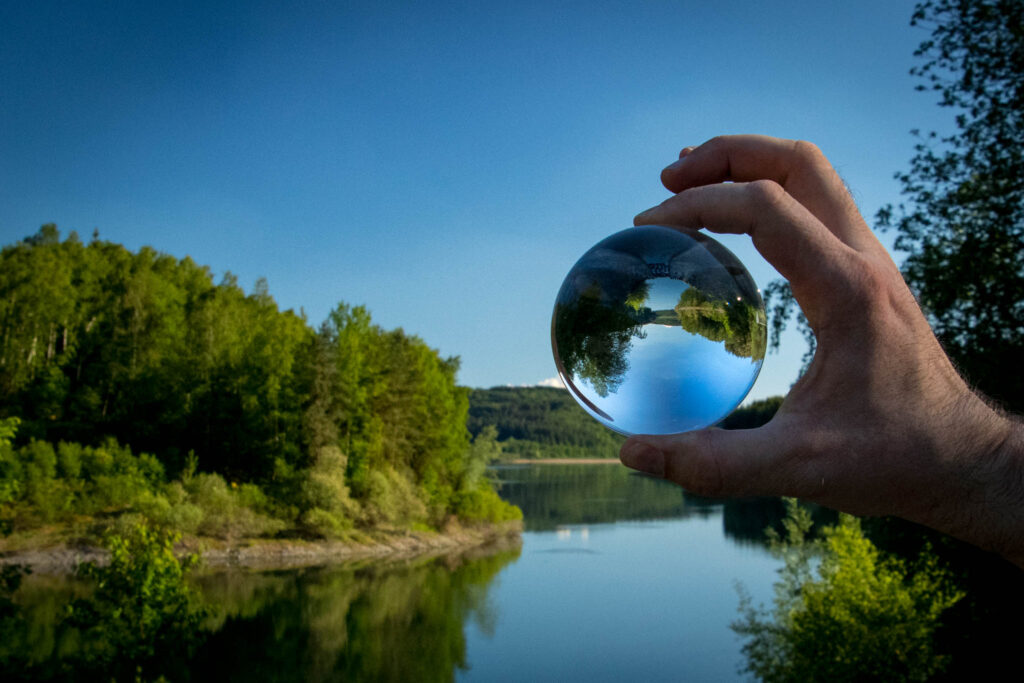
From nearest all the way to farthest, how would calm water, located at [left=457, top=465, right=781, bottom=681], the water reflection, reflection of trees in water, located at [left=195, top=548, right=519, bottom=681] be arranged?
reflection of trees in water, located at [left=195, top=548, right=519, bottom=681], calm water, located at [left=457, top=465, right=781, bottom=681], the water reflection

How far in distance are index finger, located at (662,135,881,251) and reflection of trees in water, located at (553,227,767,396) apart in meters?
0.20

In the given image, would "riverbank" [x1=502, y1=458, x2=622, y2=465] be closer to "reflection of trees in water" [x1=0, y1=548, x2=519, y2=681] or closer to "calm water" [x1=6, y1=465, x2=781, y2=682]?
"calm water" [x1=6, y1=465, x2=781, y2=682]

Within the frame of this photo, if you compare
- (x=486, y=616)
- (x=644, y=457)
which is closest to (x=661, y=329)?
(x=644, y=457)

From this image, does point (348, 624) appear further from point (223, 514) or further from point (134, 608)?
point (134, 608)

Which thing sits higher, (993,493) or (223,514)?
(993,493)

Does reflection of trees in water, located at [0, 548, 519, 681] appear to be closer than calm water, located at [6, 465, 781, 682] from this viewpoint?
Yes

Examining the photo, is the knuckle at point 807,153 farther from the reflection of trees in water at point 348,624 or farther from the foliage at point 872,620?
the reflection of trees in water at point 348,624

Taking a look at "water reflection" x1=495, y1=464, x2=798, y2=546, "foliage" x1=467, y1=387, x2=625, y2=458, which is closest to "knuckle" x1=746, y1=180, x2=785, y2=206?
"water reflection" x1=495, y1=464, x2=798, y2=546

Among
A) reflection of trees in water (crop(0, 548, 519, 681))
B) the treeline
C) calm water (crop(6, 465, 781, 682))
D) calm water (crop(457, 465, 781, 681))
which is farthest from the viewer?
the treeline

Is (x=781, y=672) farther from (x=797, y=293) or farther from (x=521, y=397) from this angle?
(x=521, y=397)

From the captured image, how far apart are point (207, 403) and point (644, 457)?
3805 cm

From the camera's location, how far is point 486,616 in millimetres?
24047

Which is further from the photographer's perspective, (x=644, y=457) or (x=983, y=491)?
(x=644, y=457)

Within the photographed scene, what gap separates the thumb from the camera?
1270 millimetres
